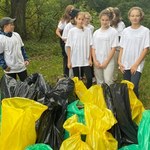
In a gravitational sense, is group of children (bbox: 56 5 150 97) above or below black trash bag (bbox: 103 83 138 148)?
above

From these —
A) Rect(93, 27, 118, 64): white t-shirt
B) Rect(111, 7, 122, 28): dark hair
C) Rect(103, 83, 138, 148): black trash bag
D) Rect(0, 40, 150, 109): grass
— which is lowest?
Rect(0, 40, 150, 109): grass

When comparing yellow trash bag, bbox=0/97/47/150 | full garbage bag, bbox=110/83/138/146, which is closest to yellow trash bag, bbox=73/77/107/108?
full garbage bag, bbox=110/83/138/146

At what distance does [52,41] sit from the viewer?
1404cm

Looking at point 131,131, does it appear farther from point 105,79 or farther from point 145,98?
point 145,98

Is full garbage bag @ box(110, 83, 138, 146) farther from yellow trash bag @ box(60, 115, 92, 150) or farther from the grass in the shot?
the grass

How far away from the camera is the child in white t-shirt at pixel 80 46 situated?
16.4 feet

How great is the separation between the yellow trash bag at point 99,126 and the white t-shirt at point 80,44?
1.71 metres

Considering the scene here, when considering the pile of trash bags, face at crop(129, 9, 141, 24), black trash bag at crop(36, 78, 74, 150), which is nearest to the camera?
the pile of trash bags

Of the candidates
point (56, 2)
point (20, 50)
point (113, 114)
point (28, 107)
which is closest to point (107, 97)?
point (113, 114)

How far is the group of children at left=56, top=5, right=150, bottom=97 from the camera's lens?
4.47 m

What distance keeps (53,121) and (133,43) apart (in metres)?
Answer: 1.58

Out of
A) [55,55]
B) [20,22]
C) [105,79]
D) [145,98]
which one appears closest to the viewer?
[105,79]

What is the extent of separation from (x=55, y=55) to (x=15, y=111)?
7641mm

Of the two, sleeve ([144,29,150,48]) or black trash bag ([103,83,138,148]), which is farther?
sleeve ([144,29,150,48])
